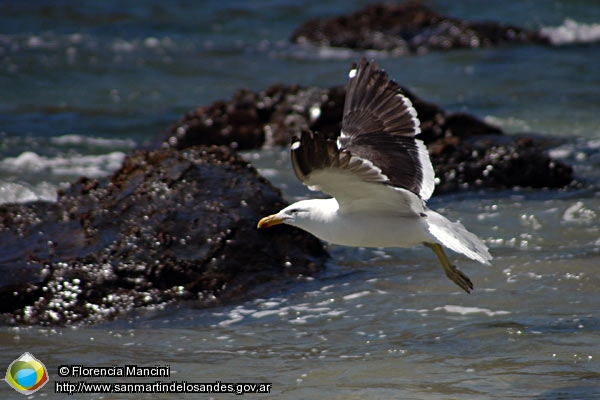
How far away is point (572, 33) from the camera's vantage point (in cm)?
1916

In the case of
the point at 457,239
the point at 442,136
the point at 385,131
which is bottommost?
the point at 457,239

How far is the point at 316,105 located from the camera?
11062 mm

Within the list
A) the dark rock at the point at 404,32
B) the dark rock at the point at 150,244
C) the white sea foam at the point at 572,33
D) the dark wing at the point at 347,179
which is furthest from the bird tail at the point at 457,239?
the white sea foam at the point at 572,33

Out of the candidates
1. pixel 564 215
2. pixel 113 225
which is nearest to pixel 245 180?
pixel 113 225

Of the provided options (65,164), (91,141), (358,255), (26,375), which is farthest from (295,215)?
(91,141)

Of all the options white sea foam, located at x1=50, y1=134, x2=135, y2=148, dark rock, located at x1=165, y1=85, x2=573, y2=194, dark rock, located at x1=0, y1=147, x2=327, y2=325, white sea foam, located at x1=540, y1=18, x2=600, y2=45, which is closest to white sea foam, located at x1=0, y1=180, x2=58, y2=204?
dark rock, located at x1=165, y1=85, x2=573, y2=194

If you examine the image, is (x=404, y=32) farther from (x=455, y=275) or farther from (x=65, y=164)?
(x=455, y=275)

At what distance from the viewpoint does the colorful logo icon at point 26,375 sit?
5043 mm

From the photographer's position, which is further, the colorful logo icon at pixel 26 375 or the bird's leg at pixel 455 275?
the bird's leg at pixel 455 275

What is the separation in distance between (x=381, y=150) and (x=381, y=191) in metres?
0.30

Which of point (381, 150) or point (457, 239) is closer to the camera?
point (457, 239)

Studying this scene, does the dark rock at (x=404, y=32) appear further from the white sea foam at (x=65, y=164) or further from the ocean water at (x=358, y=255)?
the white sea foam at (x=65, y=164)

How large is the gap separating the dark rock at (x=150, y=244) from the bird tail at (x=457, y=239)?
150 cm

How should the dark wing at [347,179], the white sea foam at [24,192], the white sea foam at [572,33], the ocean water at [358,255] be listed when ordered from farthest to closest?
the white sea foam at [572,33]
the white sea foam at [24,192]
the ocean water at [358,255]
the dark wing at [347,179]
